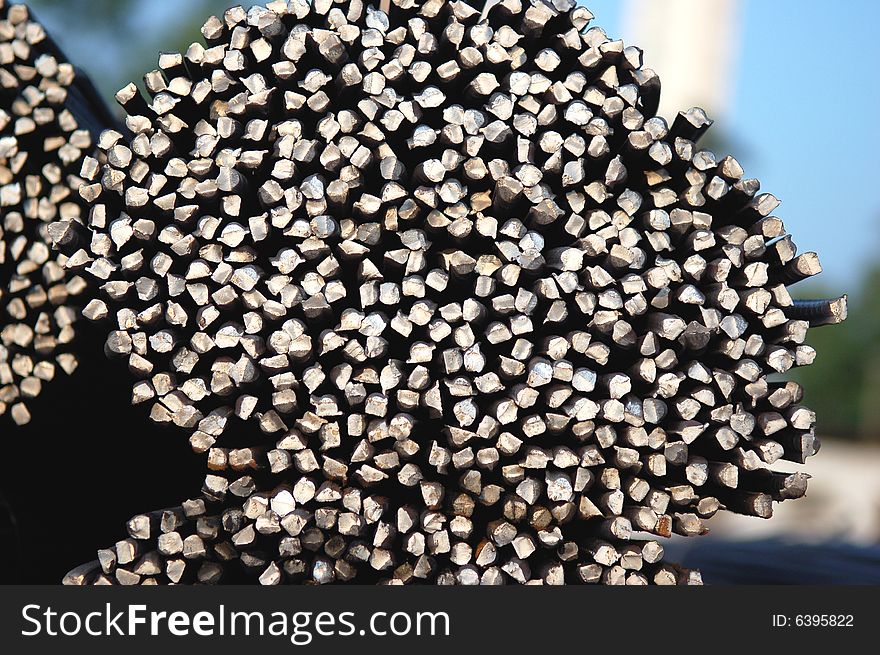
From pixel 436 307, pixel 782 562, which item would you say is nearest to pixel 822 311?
pixel 436 307

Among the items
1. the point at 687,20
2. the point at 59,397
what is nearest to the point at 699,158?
the point at 59,397

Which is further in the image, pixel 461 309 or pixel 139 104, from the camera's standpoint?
pixel 139 104

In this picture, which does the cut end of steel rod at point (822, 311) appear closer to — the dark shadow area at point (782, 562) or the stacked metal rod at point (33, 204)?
the dark shadow area at point (782, 562)

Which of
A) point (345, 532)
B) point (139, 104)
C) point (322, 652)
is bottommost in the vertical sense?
point (322, 652)

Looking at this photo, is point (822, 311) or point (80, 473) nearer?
point (822, 311)

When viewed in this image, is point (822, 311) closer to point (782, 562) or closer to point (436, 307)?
point (436, 307)

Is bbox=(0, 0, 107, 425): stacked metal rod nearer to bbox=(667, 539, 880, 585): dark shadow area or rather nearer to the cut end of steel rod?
the cut end of steel rod

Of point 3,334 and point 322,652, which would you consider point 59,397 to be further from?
point 322,652

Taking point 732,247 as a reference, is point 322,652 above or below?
below
